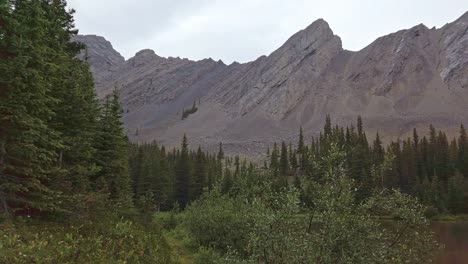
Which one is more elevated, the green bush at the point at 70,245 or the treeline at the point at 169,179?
the green bush at the point at 70,245

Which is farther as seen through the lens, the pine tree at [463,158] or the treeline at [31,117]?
the pine tree at [463,158]

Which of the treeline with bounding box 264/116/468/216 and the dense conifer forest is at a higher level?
the dense conifer forest

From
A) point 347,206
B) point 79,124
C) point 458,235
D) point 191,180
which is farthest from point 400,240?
point 191,180

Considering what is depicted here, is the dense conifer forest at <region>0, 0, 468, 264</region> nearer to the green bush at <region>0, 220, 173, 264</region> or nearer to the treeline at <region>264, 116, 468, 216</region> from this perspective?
the green bush at <region>0, 220, 173, 264</region>

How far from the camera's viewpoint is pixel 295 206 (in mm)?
12789

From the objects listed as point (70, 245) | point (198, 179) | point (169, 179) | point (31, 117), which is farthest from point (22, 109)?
point (198, 179)

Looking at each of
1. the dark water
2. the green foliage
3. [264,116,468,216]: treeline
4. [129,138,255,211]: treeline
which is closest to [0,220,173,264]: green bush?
the green foliage

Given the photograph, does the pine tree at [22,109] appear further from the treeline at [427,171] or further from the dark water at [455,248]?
the treeline at [427,171]

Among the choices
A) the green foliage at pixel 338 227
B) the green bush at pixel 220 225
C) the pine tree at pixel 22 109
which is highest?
the pine tree at pixel 22 109

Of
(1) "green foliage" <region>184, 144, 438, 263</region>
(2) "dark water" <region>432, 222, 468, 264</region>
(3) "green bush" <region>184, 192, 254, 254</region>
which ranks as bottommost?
(2) "dark water" <region>432, 222, 468, 264</region>

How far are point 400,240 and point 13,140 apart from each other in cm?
1719

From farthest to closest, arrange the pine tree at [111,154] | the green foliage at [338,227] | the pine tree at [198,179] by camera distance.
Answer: the pine tree at [198,179] < the pine tree at [111,154] < the green foliage at [338,227]

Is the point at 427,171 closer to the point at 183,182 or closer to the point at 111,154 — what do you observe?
the point at 183,182

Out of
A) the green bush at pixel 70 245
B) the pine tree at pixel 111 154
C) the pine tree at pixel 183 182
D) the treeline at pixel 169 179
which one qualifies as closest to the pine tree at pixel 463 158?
the treeline at pixel 169 179
